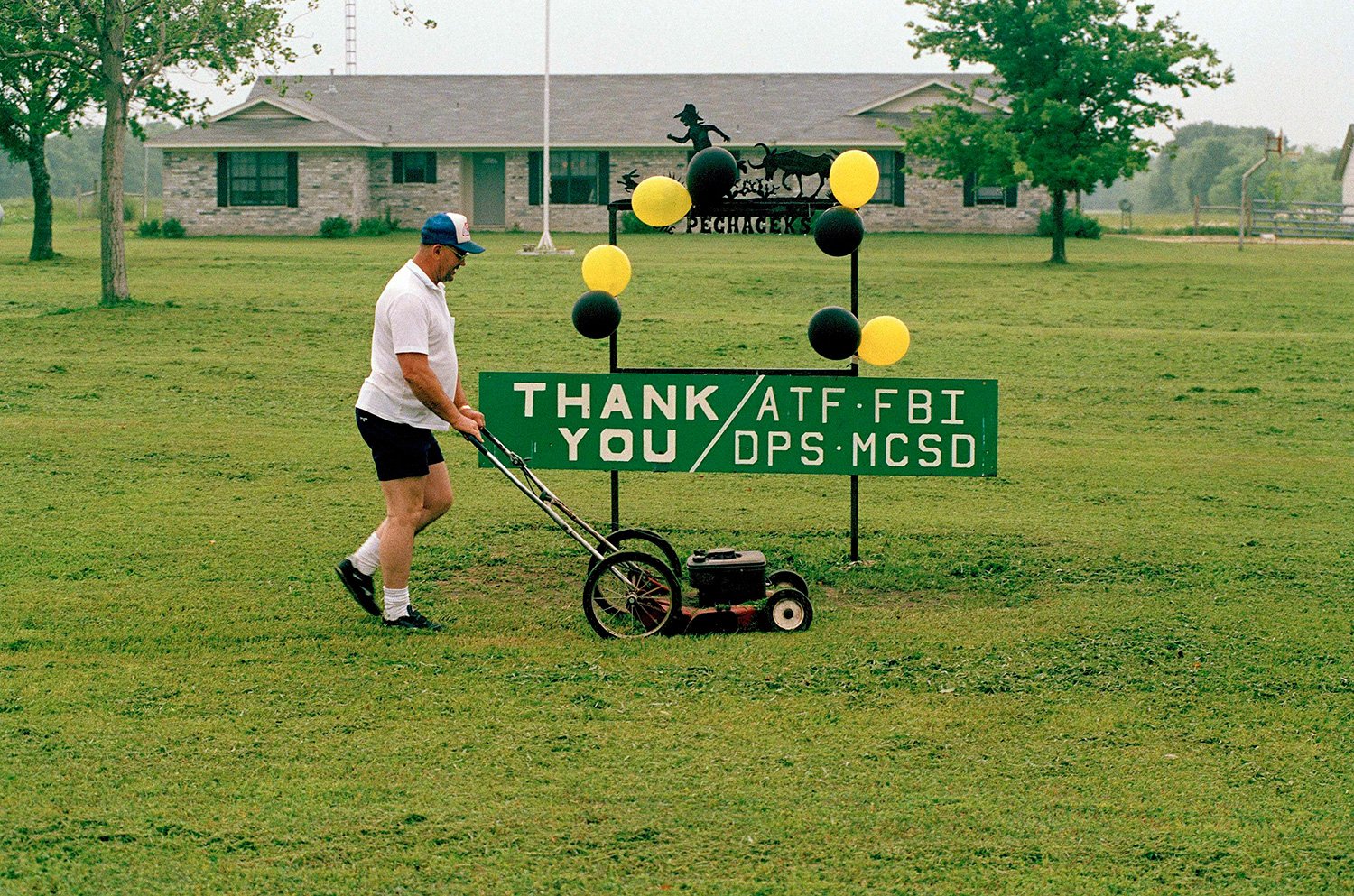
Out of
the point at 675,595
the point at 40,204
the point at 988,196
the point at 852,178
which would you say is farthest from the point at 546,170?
the point at 675,595

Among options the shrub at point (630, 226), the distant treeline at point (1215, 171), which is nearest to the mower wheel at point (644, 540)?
the shrub at point (630, 226)

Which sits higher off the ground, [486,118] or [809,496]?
[486,118]

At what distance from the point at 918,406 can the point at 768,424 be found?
815mm

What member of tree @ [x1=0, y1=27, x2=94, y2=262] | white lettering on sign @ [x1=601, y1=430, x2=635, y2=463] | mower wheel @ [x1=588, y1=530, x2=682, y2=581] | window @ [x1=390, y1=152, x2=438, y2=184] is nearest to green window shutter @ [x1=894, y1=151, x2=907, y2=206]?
window @ [x1=390, y1=152, x2=438, y2=184]

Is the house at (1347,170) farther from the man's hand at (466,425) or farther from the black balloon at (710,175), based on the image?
Answer: the man's hand at (466,425)

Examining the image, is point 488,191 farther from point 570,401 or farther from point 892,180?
point 570,401

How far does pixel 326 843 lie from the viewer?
491 centimetres

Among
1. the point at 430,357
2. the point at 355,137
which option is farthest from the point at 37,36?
the point at 430,357

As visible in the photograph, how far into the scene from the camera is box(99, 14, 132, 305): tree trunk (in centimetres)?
2277

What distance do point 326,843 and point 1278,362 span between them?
15263 millimetres

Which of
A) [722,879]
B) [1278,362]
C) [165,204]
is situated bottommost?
[722,879]

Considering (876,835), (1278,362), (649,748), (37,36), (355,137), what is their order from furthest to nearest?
1. (355,137)
2. (37,36)
3. (1278,362)
4. (649,748)
5. (876,835)

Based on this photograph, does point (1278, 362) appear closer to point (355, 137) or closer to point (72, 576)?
point (72, 576)

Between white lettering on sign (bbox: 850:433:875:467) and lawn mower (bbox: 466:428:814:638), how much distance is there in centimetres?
112
